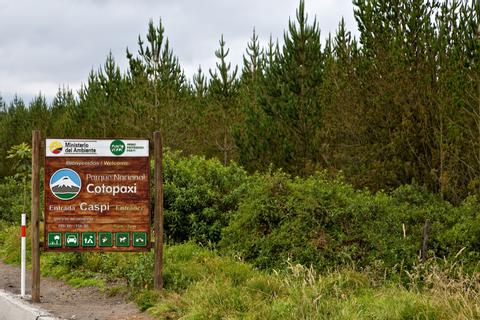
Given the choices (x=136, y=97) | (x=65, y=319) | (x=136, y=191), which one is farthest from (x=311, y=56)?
(x=65, y=319)

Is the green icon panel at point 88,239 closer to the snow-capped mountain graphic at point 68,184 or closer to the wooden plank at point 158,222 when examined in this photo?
the snow-capped mountain graphic at point 68,184

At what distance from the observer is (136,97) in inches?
1146

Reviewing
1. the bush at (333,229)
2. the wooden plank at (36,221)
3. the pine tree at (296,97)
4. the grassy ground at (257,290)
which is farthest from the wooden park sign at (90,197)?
the pine tree at (296,97)

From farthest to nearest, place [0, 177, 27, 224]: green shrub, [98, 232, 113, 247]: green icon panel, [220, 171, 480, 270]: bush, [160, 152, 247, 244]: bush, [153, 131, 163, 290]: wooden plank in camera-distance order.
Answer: [0, 177, 27, 224]: green shrub, [160, 152, 247, 244]: bush, [220, 171, 480, 270]: bush, [98, 232, 113, 247]: green icon panel, [153, 131, 163, 290]: wooden plank

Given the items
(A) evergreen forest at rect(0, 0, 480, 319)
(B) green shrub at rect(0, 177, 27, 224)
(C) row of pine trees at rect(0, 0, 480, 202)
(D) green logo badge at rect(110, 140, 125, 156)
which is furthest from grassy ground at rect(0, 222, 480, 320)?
(B) green shrub at rect(0, 177, 27, 224)

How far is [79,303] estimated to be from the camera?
955 cm

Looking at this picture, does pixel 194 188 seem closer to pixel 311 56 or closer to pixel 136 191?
pixel 136 191

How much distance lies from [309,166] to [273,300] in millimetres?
13680

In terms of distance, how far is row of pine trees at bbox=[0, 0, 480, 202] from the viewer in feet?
55.1

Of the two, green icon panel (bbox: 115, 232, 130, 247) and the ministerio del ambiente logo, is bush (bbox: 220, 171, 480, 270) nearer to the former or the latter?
green icon panel (bbox: 115, 232, 130, 247)

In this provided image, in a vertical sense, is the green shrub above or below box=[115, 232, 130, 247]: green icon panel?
above

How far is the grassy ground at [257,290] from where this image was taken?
21.5 feet

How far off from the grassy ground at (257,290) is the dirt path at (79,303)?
0.57ft

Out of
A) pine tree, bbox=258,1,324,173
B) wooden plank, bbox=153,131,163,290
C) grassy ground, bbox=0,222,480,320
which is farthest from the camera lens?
pine tree, bbox=258,1,324,173
